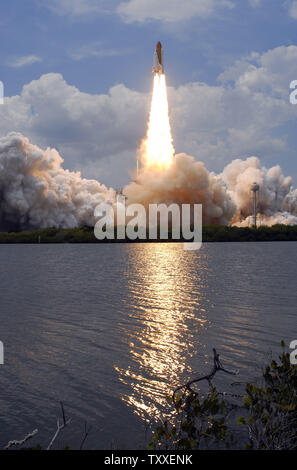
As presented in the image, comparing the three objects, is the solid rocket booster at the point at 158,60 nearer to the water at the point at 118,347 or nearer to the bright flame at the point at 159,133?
the bright flame at the point at 159,133

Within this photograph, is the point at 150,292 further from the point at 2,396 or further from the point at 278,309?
the point at 2,396

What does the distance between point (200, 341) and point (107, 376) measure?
4.47m

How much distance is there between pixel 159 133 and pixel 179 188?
14.6 metres

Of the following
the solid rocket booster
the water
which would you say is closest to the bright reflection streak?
the water

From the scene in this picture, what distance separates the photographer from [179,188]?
348 feet

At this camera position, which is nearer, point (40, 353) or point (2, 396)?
point (2, 396)

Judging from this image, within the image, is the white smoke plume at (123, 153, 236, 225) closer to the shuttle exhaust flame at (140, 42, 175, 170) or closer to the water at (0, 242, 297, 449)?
the shuttle exhaust flame at (140, 42, 175, 170)

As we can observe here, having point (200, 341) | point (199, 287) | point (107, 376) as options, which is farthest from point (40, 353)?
point (199, 287)

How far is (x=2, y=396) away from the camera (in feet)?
34.2
